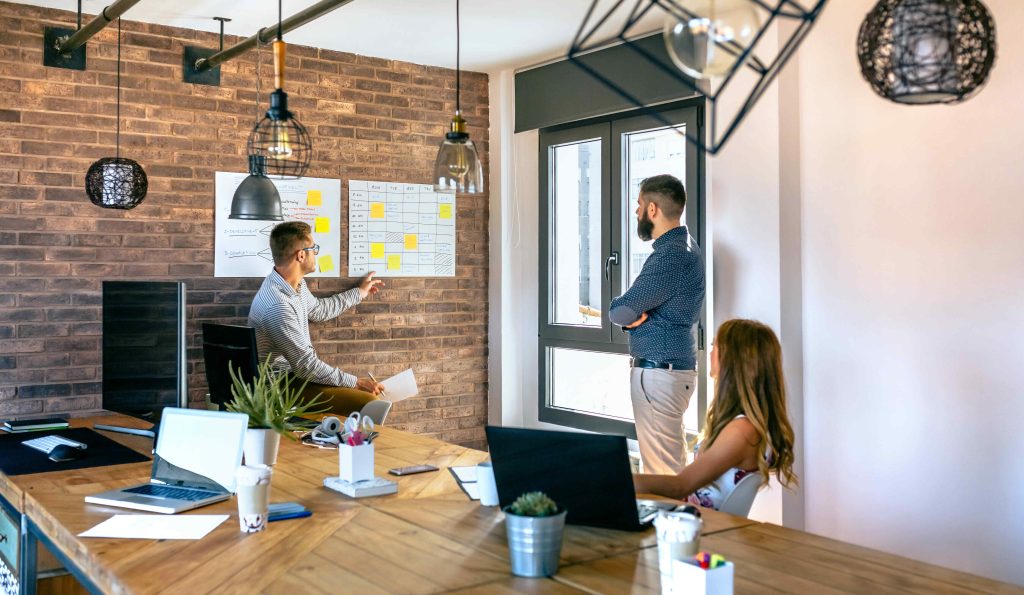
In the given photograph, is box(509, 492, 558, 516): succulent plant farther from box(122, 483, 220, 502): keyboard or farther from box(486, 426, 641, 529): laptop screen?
box(122, 483, 220, 502): keyboard

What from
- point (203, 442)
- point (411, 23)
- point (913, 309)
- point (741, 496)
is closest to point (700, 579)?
point (741, 496)

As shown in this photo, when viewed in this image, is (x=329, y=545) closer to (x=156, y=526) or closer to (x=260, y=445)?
(x=156, y=526)

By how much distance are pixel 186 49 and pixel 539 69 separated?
78.3 inches

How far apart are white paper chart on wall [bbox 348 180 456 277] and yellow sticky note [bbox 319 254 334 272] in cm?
12

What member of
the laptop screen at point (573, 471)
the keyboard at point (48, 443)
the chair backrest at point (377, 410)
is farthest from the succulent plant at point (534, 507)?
→ the chair backrest at point (377, 410)

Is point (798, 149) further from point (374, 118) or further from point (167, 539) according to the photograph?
point (167, 539)

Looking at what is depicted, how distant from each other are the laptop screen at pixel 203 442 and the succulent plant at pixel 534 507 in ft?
2.99

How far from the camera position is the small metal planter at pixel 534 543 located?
184cm

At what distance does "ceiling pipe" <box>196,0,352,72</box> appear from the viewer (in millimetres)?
3826

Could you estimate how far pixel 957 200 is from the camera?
3533 millimetres

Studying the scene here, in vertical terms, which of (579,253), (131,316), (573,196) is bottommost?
(131,316)

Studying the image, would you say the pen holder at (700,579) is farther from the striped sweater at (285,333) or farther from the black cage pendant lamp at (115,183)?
the black cage pendant lamp at (115,183)

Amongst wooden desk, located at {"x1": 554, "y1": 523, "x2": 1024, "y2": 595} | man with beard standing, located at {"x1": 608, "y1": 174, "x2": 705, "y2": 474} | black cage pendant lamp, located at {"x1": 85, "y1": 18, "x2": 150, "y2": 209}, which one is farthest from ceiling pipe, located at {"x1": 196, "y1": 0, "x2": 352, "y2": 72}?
wooden desk, located at {"x1": 554, "y1": 523, "x2": 1024, "y2": 595}

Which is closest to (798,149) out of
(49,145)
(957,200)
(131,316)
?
(957,200)
